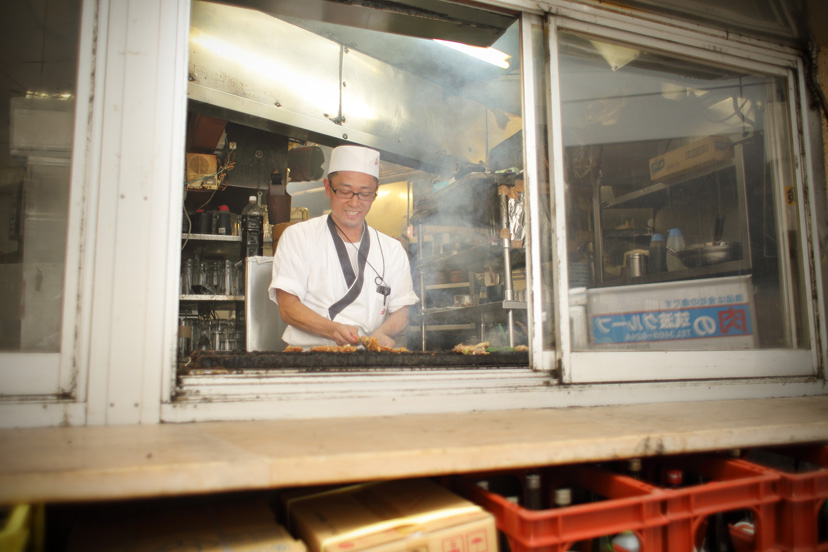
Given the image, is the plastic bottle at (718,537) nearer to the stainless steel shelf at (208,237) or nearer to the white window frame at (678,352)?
the white window frame at (678,352)

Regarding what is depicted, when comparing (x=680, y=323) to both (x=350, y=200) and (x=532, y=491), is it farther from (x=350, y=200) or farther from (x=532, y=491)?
(x=350, y=200)

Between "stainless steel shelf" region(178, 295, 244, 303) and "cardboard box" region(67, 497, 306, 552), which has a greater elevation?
"stainless steel shelf" region(178, 295, 244, 303)

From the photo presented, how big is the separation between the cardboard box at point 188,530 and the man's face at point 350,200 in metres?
2.06

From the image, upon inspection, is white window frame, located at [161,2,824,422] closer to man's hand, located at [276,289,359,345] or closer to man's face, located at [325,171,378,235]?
man's hand, located at [276,289,359,345]

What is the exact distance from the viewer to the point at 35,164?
4.70ft

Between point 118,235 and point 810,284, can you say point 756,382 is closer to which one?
point 810,284

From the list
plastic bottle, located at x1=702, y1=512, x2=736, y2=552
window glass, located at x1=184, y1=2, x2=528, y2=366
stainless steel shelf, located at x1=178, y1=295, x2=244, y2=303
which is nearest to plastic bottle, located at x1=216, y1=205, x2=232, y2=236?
window glass, located at x1=184, y1=2, x2=528, y2=366

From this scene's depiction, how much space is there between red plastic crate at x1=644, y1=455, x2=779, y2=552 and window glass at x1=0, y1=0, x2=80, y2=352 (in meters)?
1.55

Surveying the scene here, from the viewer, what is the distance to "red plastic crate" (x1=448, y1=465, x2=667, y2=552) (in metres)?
0.99

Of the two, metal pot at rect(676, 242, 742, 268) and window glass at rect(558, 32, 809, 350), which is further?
metal pot at rect(676, 242, 742, 268)

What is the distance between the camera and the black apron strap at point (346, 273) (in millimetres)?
2896

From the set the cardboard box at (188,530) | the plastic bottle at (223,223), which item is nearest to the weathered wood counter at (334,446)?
the cardboard box at (188,530)

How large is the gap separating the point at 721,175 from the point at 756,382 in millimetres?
1050

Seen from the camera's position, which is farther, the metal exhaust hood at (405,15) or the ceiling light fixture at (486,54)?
the ceiling light fixture at (486,54)
